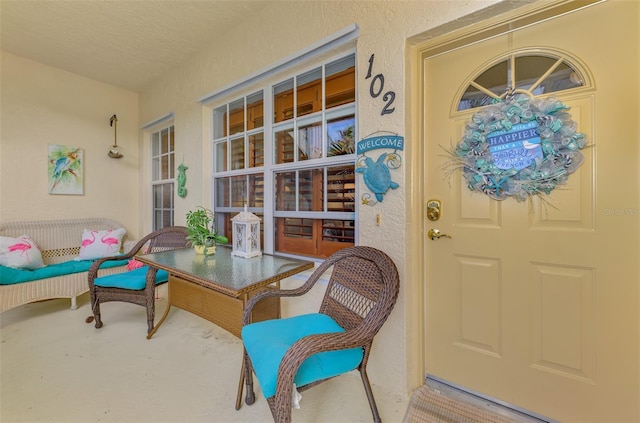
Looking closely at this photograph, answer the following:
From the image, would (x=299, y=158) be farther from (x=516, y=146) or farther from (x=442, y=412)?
(x=442, y=412)

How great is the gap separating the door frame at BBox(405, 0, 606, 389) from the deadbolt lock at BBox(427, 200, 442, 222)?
0.03 m

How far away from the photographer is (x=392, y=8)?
4.90ft

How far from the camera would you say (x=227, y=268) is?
5.51 feet

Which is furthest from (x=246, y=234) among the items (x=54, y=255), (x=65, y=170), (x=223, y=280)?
(x=65, y=170)

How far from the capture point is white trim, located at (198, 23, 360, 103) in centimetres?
166

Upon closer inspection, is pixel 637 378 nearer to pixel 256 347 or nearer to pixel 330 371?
pixel 330 371

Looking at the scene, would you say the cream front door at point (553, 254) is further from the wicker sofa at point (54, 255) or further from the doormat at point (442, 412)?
the wicker sofa at point (54, 255)

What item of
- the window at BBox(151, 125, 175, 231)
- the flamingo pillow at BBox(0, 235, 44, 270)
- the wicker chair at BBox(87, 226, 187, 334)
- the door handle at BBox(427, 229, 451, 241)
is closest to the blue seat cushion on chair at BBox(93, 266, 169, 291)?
the wicker chair at BBox(87, 226, 187, 334)

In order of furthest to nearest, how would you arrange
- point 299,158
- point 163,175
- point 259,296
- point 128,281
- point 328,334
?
point 163,175, point 128,281, point 299,158, point 259,296, point 328,334

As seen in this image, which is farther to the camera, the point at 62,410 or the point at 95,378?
the point at 95,378

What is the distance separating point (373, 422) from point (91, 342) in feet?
7.28

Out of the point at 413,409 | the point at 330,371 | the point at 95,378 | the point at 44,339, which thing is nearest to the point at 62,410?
the point at 95,378

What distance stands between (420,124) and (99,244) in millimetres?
3793

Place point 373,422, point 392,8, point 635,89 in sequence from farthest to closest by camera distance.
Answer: point 392,8, point 373,422, point 635,89
